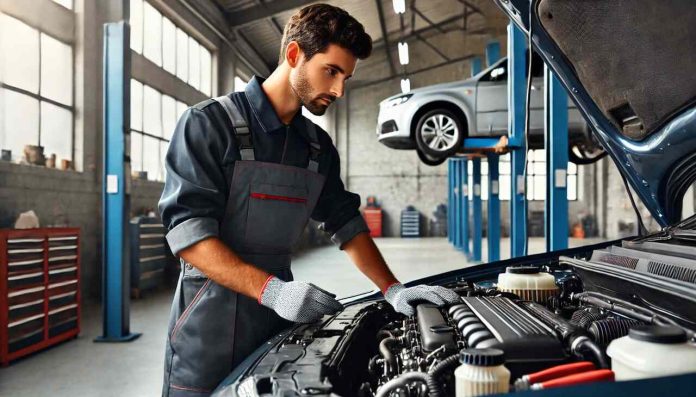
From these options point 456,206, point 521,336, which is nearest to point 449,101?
point 521,336

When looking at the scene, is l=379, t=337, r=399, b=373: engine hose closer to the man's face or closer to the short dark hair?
the man's face

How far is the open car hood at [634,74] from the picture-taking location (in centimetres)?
136

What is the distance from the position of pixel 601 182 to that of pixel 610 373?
16.6m

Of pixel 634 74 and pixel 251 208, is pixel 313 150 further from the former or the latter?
pixel 634 74

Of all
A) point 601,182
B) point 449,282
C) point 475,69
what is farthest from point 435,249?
point 449,282

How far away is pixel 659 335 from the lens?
2.40 ft

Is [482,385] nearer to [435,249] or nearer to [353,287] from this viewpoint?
[353,287]

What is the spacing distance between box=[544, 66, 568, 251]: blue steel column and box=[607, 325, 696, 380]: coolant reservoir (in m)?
2.89

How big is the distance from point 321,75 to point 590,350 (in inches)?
41.4

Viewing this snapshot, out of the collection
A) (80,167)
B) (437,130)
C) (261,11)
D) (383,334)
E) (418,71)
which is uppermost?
(418,71)

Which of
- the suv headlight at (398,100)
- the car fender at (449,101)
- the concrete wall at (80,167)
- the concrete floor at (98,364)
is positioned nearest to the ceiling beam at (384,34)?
the suv headlight at (398,100)

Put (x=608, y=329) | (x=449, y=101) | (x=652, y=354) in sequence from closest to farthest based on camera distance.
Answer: (x=652, y=354)
(x=608, y=329)
(x=449, y=101)

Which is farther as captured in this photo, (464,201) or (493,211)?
(464,201)

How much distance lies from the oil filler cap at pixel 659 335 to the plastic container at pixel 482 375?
18 centimetres
